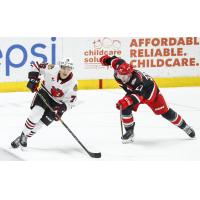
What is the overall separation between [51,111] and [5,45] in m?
4.07

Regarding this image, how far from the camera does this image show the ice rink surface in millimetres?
6336

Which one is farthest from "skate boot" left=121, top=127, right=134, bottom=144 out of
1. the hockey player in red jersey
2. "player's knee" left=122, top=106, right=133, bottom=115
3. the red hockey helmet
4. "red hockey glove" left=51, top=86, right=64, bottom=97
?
"red hockey glove" left=51, top=86, right=64, bottom=97

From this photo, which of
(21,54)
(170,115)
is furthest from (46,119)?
(21,54)

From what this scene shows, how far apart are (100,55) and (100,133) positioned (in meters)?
3.56

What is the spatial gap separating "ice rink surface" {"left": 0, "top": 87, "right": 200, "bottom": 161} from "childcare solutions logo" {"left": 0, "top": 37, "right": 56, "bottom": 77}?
1.48 ft

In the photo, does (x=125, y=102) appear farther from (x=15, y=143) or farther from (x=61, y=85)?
(x=15, y=143)

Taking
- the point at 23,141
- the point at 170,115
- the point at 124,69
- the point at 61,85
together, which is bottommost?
the point at 23,141

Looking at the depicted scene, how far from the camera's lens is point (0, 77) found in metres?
10.2

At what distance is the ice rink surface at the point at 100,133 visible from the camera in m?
6.34

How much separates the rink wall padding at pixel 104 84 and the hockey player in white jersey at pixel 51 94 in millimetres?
4024

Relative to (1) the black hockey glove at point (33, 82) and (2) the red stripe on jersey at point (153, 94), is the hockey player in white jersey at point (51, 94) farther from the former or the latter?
(2) the red stripe on jersey at point (153, 94)

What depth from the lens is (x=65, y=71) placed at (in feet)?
20.6

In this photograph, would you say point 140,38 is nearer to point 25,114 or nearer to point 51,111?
point 25,114

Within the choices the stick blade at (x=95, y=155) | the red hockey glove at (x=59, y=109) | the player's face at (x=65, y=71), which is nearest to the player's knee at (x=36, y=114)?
the red hockey glove at (x=59, y=109)
